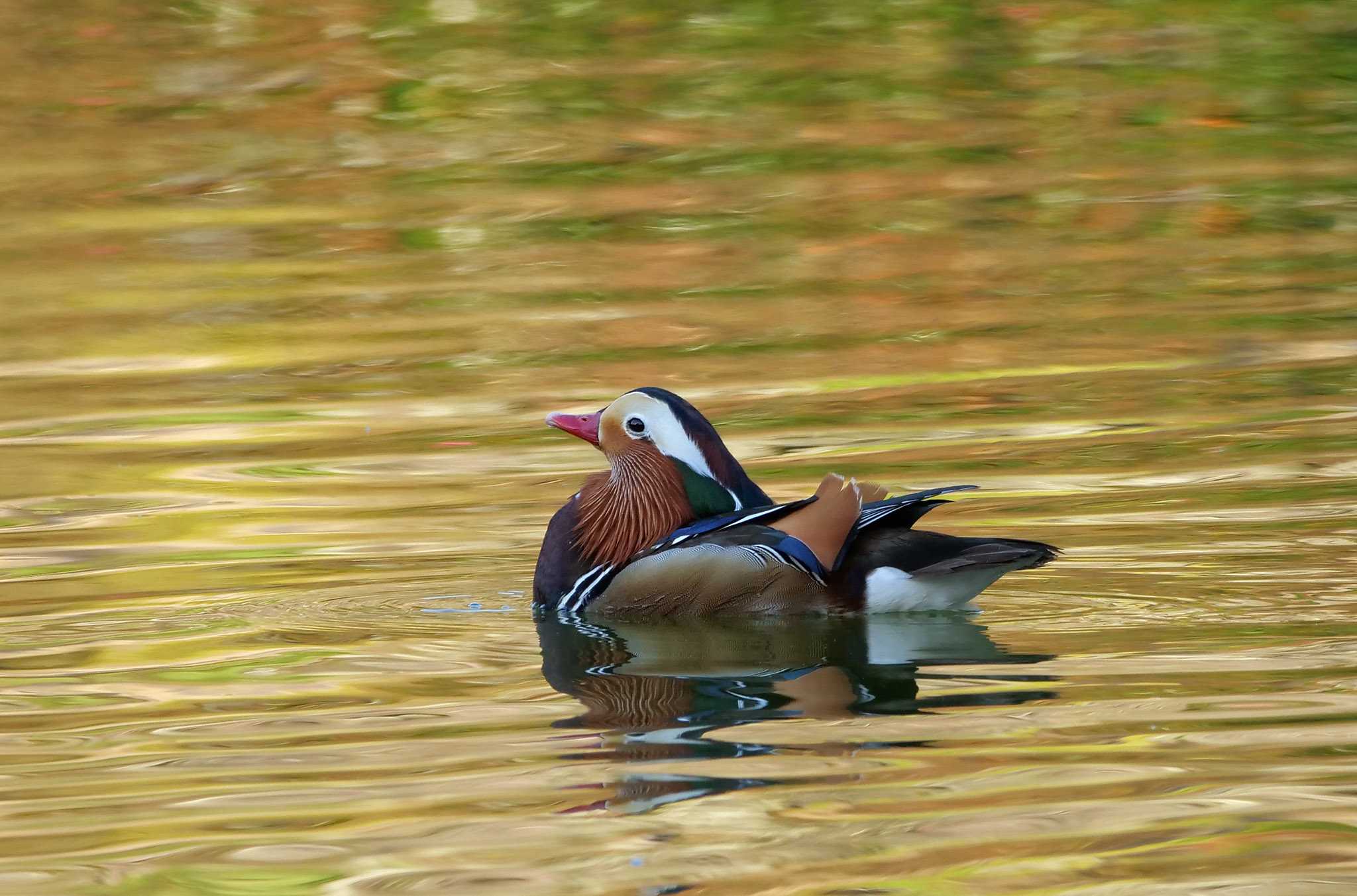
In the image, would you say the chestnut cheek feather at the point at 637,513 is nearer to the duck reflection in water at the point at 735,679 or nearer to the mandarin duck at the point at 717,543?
the mandarin duck at the point at 717,543

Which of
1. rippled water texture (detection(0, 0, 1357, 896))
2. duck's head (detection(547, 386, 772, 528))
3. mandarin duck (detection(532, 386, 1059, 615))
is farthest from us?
duck's head (detection(547, 386, 772, 528))

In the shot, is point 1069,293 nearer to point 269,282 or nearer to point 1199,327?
point 1199,327

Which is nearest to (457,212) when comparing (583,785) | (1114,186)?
(1114,186)

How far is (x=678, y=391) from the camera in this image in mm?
11617

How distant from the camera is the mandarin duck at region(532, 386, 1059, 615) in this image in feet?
24.0

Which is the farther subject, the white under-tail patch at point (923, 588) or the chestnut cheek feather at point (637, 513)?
the chestnut cheek feather at point (637, 513)

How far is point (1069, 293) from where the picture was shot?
13.7m

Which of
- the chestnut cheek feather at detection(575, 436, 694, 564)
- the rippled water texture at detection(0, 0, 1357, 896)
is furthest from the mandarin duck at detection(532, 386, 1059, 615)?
the rippled water texture at detection(0, 0, 1357, 896)

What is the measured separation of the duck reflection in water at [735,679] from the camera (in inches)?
234

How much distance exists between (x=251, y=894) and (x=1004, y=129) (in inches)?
586

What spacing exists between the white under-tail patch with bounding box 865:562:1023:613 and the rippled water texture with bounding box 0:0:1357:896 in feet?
0.23

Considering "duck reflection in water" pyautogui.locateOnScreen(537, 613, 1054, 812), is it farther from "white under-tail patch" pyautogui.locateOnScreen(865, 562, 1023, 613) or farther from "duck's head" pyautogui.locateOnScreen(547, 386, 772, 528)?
"duck's head" pyautogui.locateOnScreen(547, 386, 772, 528)

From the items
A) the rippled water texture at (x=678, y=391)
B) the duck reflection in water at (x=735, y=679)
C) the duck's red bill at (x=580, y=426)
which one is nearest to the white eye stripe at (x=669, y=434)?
the duck's red bill at (x=580, y=426)

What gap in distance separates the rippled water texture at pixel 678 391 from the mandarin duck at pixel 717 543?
0.46 feet
